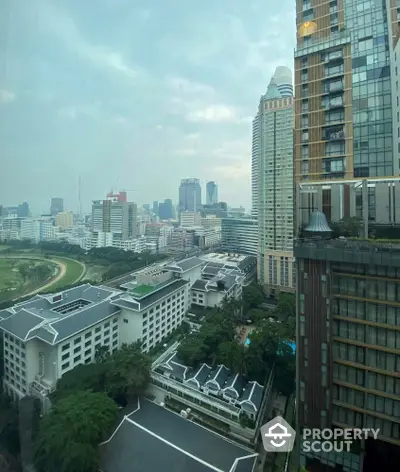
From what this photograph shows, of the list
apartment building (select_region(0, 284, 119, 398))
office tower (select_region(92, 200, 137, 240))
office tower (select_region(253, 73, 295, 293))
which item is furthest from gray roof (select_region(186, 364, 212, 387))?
office tower (select_region(92, 200, 137, 240))

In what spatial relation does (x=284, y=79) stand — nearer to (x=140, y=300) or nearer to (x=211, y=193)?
(x=140, y=300)

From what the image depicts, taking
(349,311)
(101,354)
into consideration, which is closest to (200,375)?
(101,354)

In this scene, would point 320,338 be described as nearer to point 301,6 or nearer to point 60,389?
point 60,389

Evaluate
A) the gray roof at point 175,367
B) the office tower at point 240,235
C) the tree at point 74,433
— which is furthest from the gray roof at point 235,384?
the office tower at point 240,235

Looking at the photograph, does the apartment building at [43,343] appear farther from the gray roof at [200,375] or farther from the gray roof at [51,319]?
the gray roof at [200,375]

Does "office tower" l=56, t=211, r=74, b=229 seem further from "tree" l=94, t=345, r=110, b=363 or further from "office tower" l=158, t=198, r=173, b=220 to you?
"office tower" l=158, t=198, r=173, b=220

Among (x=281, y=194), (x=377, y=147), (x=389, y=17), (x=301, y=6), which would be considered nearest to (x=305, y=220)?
(x=377, y=147)
